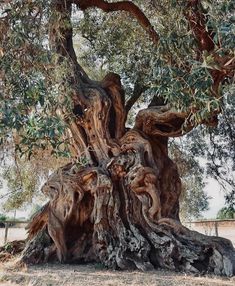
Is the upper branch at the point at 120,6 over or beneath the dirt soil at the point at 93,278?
over

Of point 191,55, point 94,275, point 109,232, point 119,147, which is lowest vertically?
point 94,275

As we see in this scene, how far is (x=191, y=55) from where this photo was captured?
15.0 ft

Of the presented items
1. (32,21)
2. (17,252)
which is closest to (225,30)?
(32,21)

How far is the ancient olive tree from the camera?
445 cm

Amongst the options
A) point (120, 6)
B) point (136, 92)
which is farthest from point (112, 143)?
point (120, 6)

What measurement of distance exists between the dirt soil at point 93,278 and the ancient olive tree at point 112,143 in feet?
1.31

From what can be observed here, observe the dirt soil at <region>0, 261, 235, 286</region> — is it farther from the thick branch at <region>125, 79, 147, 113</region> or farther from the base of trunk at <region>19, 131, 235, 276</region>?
the thick branch at <region>125, 79, 147, 113</region>

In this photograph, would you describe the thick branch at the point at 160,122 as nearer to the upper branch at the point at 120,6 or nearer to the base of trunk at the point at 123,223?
the base of trunk at the point at 123,223

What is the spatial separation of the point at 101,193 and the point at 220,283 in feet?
8.12

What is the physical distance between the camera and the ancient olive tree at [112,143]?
445 centimetres

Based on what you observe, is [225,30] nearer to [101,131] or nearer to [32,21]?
[32,21]

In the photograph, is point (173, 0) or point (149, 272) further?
point (149, 272)

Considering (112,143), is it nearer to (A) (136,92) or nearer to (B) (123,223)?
(B) (123,223)

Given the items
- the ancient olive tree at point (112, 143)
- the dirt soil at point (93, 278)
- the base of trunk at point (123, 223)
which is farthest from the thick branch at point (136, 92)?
the dirt soil at point (93, 278)
